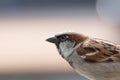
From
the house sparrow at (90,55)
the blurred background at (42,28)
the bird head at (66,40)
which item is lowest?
the house sparrow at (90,55)

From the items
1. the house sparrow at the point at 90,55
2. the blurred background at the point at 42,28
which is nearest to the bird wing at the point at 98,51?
the house sparrow at the point at 90,55

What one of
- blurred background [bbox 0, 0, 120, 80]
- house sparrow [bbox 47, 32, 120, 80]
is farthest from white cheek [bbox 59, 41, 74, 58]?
blurred background [bbox 0, 0, 120, 80]

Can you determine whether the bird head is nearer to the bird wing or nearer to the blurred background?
the bird wing

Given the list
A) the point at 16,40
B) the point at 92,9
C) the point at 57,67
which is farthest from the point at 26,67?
the point at 92,9

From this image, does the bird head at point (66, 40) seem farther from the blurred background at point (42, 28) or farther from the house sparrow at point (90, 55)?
the blurred background at point (42, 28)

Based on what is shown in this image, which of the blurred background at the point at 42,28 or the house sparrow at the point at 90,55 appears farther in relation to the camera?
the blurred background at the point at 42,28

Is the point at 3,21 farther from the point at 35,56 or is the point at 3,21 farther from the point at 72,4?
the point at 35,56
